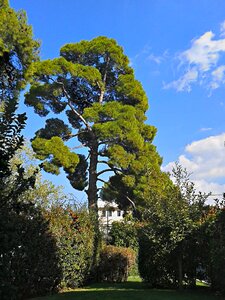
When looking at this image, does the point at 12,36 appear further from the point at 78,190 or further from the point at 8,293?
the point at 8,293

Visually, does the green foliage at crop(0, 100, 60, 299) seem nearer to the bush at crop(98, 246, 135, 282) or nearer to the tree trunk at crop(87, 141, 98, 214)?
the bush at crop(98, 246, 135, 282)

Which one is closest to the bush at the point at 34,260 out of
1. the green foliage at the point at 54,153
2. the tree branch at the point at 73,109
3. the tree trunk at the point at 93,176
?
the green foliage at the point at 54,153

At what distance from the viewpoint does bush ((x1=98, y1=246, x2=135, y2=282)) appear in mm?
16500

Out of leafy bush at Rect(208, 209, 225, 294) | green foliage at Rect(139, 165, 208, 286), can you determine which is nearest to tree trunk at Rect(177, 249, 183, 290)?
green foliage at Rect(139, 165, 208, 286)

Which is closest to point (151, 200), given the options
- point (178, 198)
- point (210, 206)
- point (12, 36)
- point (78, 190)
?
point (178, 198)

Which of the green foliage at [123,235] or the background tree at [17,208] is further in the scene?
the green foliage at [123,235]

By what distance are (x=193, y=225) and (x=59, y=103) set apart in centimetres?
1807

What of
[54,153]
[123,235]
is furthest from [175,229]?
[54,153]

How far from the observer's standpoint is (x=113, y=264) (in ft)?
54.6

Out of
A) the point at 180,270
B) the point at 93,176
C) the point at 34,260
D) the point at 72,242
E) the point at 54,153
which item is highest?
the point at 54,153

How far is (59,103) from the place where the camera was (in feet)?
93.5

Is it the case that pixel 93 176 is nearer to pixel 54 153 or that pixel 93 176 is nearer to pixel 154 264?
pixel 54 153

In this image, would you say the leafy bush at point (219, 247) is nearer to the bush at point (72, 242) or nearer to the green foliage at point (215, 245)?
the green foliage at point (215, 245)

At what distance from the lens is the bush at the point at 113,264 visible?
16500 millimetres
